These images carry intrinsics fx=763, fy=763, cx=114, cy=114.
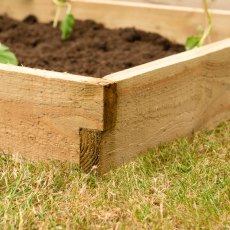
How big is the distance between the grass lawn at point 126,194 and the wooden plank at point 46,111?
70 mm

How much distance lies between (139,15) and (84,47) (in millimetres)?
408

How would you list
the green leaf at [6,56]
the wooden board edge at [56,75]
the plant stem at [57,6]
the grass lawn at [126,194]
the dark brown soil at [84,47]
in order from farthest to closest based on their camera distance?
the plant stem at [57,6], the dark brown soil at [84,47], the green leaf at [6,56], the wooden board edge at [56,75], the grass lawn at [126,194]

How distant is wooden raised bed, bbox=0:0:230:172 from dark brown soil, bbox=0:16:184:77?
499 mm

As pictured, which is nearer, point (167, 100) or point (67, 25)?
point (167, 100)

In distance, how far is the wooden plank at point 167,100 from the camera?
2.54 meters

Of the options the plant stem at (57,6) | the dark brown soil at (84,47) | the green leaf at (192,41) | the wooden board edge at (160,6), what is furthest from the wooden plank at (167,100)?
the plant stem at (57,6)

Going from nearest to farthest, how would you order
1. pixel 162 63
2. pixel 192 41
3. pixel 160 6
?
1. pixel 162 63
2. pixel 192 41
3. pixel 160 6

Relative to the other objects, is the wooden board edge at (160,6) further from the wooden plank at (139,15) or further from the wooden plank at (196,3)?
the wooden plank at (196,3)

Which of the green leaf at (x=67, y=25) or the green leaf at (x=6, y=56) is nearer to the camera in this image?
the green leaf at (x=6, y=56)

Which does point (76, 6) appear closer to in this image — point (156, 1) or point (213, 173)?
point (156, 1)

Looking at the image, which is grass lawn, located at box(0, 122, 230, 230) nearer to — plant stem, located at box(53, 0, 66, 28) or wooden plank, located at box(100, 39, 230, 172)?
wooden plank, located at box(100, 39, 230, 172)

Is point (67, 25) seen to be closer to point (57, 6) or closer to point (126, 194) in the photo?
point (57, 6)

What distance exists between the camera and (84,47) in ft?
12.1

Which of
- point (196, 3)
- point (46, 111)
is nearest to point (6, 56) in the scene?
point (46, 111)
